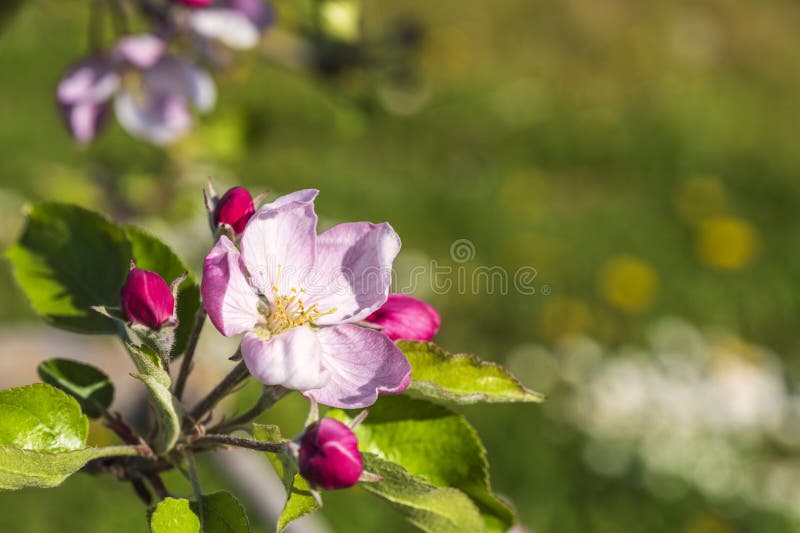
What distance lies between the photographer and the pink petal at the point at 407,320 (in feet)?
2.83

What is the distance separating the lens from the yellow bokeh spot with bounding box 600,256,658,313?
12.9 feet

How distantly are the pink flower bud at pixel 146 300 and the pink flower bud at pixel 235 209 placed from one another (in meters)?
0.09

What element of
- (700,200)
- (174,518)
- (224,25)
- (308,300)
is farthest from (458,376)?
(700,200)

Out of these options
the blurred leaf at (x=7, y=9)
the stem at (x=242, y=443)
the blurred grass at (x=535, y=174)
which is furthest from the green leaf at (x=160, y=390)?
the blurred grass at (x=535, y=174)

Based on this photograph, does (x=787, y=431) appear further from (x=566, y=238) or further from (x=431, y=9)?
(x=431, y=9)

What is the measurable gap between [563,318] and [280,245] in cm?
304

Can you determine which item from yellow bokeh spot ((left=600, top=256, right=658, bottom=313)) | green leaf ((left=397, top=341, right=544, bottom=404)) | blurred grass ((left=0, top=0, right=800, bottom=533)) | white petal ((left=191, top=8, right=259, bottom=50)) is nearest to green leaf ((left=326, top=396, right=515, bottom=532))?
green leaf ((left=397, top=341, right=544, bottom=404))

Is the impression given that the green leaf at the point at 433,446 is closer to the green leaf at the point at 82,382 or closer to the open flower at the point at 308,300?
the open flower at the point at 308,300

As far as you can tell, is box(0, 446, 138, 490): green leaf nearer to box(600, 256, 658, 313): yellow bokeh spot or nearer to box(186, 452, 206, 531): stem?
box(186, 452, 206, 531): stem

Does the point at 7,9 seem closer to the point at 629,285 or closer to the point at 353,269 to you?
the point at 353,269

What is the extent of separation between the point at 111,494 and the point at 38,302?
2.11 meters

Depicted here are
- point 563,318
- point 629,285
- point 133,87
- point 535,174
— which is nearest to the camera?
point 133,87

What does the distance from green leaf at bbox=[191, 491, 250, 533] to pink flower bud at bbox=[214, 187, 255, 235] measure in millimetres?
243

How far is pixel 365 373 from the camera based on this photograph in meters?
0.81
